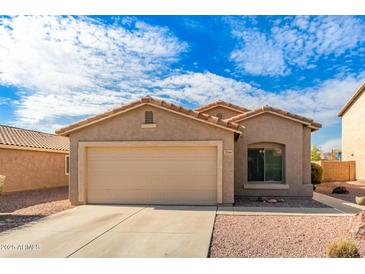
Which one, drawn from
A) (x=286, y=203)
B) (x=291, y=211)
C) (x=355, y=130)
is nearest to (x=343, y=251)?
(x=291, y=211)

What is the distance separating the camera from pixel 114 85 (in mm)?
14430

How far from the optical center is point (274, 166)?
1302 cm

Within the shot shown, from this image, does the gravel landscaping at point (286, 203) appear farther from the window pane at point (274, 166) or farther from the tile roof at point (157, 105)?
the tile roof at point (157, 105)

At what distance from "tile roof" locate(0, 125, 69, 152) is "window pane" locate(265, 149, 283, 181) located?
43.5ft

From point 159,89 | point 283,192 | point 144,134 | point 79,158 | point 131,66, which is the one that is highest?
point 131,66

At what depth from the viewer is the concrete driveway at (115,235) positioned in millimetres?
5750

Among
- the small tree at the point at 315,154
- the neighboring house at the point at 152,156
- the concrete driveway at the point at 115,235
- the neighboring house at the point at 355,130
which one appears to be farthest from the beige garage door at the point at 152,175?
the small tree at the point at 315,154

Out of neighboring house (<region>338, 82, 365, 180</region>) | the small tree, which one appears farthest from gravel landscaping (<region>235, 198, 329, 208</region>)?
the small tree

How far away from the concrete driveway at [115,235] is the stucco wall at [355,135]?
65.8 feet

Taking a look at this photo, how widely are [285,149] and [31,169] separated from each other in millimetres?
14269

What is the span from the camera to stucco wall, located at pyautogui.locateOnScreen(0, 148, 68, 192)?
15.0 metres
